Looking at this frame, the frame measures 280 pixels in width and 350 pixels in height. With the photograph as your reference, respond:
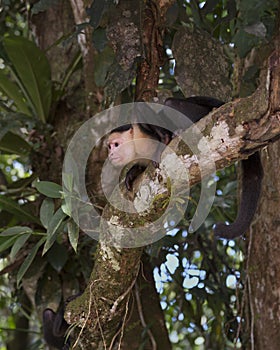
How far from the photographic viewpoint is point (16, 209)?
103 inches

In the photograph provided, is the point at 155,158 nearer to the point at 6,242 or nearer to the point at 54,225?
the point at 54,225

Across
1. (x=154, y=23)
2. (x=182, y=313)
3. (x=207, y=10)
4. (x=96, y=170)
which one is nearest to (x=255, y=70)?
(x=207, y=10)

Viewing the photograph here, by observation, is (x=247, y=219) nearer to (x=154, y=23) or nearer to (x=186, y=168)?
(x=186, y=168)

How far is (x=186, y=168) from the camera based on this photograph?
1.60 meters

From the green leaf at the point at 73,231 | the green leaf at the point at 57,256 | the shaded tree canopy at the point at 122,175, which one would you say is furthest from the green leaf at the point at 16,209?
the green leaf at the point at 73,231

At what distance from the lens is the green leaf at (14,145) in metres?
2.99

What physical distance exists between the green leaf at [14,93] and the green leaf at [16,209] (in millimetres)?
647

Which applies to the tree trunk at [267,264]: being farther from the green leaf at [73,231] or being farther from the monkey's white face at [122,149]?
the green leaf at [73,231]

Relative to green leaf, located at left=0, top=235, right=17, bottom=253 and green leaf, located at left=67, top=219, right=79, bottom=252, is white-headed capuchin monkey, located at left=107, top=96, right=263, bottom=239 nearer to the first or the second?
green leaf, located at left=67, top=219, right=79, bottom=252

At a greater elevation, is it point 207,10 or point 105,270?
point 207,10

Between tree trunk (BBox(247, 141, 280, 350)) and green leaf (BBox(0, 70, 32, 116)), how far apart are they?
127 cm

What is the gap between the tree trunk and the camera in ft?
7.88

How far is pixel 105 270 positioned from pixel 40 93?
4.68 feet

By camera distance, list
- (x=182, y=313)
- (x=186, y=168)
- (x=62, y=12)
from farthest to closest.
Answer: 1. (x=62, y=12)
2. (x=182, y=313)
3. (x=186, y=168)
